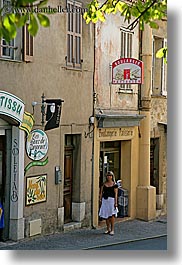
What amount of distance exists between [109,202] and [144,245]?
710 millimetres

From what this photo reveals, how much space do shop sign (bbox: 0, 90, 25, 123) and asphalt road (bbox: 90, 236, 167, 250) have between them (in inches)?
46.3

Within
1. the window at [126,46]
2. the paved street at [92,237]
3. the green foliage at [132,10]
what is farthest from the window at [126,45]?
the paved street at [92,237]

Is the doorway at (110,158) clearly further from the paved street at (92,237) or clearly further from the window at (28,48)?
the window at (28,48)

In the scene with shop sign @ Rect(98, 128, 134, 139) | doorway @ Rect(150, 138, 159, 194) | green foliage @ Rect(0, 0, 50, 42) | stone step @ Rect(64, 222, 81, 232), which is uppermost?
green foliage @ Rect(0, 0, 50, 42)

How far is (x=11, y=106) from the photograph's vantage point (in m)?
4.62

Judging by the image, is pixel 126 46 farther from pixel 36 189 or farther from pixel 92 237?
pixel 92 237

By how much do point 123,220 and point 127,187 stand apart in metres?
0.29

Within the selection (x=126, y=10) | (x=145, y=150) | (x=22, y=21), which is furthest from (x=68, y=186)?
(x=22, y=21)

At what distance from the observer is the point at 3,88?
4.67 metres

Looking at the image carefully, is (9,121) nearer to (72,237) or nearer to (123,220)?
(72,237)

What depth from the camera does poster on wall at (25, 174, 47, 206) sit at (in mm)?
4812

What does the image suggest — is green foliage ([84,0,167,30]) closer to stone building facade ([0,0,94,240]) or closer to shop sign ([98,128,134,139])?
stone building facade ([0,0,94,240])

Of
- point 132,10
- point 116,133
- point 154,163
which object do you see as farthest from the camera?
point 116,133

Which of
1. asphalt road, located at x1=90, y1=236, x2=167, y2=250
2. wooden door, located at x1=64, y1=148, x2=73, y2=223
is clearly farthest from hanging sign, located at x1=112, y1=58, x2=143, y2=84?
asphalt road, located at x1=90, y1=236, x2=167, y2=250
